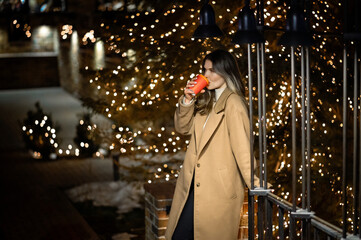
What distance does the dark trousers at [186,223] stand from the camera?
4.17 metres

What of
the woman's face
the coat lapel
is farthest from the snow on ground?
the woman's face

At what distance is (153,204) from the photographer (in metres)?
5.16

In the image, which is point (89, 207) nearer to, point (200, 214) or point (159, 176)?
point (159, 176)

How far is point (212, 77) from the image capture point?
157 inches

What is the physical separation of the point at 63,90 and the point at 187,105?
23.2m

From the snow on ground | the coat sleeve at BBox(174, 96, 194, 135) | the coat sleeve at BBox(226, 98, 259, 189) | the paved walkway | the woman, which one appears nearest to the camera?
the coat sleeve at BBox(226, 98, 259, 189)

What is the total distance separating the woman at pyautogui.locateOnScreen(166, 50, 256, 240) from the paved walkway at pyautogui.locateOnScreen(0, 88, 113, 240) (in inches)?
127

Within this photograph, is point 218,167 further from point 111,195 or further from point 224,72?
point 111,195

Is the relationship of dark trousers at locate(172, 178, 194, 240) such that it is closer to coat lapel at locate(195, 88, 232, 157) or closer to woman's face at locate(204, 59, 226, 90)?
coat lapel at locate(195, 88, 232, 157)

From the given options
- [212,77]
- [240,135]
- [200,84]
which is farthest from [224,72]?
[240,135]

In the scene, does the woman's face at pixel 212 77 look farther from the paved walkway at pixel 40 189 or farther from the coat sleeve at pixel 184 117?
the paved walkway at pixel 40 189

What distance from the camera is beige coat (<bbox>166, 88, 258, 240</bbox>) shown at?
390cm

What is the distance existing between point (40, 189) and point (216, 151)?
240 inches

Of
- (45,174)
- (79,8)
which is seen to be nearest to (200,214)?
(45,174)
